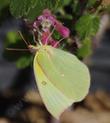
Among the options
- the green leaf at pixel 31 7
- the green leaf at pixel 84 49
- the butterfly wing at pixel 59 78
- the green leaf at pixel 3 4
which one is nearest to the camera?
the green leaf at pixel 31 7

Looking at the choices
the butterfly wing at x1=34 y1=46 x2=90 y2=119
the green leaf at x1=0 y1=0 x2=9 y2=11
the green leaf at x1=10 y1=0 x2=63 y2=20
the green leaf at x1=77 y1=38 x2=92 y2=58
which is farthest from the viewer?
the green leaf at x1=0 y1=0 x2=9 y2=11

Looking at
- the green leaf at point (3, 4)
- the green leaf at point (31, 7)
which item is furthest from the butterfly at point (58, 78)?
the green leaf at point (3, 4)

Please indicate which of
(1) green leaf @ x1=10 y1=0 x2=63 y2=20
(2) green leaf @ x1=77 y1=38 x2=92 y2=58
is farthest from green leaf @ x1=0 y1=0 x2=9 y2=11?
(1) green leaf @ x1=10 y1=0 x2=63 y2=20

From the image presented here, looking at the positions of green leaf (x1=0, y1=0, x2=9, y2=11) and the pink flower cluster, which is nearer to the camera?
the pink flower cluster

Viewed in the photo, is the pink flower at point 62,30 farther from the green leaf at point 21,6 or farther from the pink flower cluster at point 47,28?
the green leaf at point 21,6

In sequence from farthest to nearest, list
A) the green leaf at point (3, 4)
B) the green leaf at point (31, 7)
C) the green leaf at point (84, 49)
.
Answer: the green leaf at point (3, 4)
the green leaf at point (84, 49)
the green leaf at point (31, 7)

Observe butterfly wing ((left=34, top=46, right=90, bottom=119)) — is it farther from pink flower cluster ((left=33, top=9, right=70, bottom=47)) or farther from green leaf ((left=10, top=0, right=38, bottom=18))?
green leaf ((left=10, top=0, right=38, bottom=18))

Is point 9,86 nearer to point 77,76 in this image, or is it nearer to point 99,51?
point 99,51
